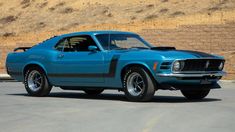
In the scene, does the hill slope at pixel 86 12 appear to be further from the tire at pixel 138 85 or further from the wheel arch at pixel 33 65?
the tire at pixel 138 85

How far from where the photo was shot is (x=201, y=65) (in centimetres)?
1460

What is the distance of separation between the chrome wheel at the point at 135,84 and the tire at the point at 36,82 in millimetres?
2659

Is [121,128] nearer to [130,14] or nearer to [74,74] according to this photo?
[74,74]

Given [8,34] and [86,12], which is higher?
[86,12]

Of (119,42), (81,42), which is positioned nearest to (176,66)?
(119,42)

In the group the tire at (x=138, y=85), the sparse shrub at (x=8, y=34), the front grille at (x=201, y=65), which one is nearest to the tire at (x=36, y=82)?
the tire at (x=138, y=85)

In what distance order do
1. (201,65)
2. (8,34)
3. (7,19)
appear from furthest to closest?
(7,19) < (8,34) < (201,65)

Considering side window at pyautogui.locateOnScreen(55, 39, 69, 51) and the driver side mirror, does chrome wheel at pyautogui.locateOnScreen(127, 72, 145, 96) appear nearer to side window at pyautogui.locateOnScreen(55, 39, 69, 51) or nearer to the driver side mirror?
the driver side mirror

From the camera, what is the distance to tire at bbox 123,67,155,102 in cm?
1431

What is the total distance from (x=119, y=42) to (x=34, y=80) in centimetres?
256

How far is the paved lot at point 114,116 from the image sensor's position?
32.6 ft

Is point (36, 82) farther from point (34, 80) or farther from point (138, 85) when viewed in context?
point (138, 85)

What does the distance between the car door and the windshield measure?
0.74ft

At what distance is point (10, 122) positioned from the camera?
1074 cm
